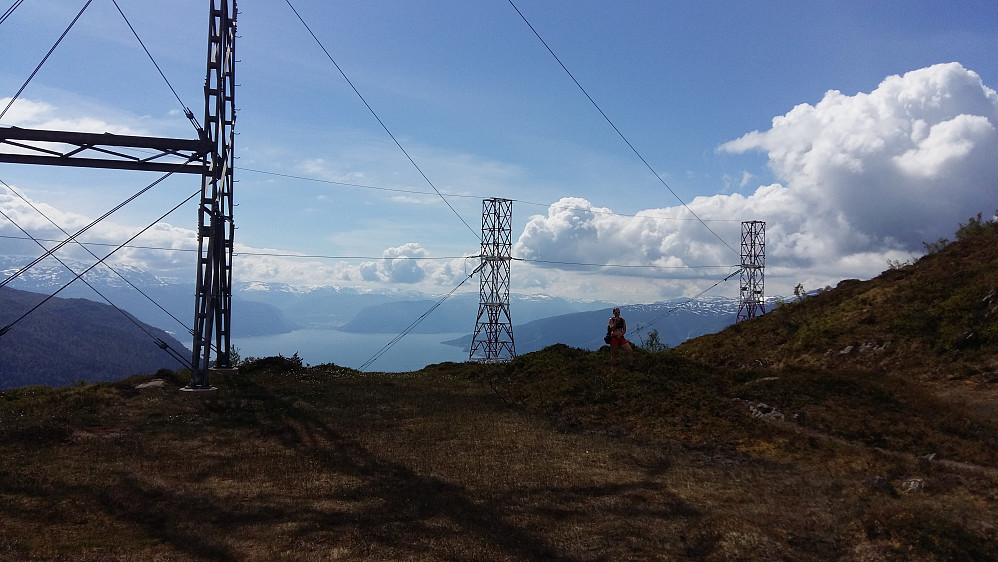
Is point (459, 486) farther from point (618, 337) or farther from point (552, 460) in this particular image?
point (618, 337)

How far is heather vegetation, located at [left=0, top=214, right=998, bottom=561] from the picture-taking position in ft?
28.4

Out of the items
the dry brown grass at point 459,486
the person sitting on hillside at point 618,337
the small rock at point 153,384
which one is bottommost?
the dry brown grass at point 459,486

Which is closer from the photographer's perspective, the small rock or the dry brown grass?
the dry brown grass

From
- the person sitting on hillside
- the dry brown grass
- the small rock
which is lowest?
the dry brown grass

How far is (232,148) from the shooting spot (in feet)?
88.8

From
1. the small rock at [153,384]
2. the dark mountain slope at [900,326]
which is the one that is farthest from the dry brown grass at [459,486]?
the dark mountain slope at [900,326]

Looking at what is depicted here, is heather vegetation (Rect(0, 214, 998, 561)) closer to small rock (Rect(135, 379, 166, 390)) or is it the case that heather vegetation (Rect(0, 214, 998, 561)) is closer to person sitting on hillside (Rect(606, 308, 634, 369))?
small rock (Rect(135, 379, 166, 390))

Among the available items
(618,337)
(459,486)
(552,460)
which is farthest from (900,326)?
(459,486)

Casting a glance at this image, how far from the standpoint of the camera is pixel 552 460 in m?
13.5

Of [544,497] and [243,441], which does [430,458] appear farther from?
[243,441]

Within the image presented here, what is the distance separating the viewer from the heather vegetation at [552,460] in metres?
8.65

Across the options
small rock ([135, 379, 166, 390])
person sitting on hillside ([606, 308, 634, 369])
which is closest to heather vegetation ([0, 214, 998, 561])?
small rock ([135, 379, 166, 390])

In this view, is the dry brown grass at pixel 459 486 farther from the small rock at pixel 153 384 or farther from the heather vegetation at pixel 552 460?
the small rock at pixel 153 384

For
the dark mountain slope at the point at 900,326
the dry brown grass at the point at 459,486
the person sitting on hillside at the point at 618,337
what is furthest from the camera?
the person sitting on hillside at the point at 618,337
